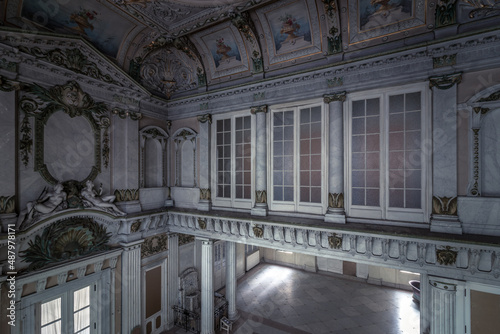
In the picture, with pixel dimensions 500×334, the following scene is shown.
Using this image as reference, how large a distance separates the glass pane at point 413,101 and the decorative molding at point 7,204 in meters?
9.47

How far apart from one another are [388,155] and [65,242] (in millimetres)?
8662

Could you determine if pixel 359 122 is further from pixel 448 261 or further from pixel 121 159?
pixel 121 159

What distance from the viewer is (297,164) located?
6.84 metres

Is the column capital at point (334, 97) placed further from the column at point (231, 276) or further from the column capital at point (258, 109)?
the column at point (231, 276)

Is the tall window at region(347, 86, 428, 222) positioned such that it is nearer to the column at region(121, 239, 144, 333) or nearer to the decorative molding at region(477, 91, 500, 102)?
the decorative molding at region(477, 91, 500, 102)

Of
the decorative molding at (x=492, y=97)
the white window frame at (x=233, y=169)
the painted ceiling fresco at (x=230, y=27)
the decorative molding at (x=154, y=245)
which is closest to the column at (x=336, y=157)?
the painted ceiling fresco at (x=230, y=27)

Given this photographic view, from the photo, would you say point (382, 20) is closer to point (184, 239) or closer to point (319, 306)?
point (184, 239)

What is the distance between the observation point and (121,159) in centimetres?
760

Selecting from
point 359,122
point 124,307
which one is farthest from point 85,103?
point 359,122

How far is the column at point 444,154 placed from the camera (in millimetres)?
5039

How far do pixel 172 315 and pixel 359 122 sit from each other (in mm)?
9435

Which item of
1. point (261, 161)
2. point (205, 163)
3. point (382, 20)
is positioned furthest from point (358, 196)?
point (205, 163)

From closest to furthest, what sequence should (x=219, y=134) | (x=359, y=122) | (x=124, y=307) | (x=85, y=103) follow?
(x=359, y=122) < (x=85, y=103) < (x=124, y=307) < (x=219, y=134)

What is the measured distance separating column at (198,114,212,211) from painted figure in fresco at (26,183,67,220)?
153 inches
